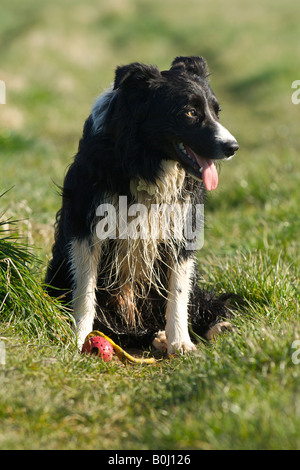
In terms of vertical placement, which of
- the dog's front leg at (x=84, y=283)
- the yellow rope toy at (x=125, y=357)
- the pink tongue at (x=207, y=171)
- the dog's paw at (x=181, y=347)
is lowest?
the yellow rope toy at (x=125, y=357)

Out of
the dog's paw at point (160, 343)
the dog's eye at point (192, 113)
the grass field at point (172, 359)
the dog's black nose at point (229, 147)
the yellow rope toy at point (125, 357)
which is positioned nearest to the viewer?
the grass field at point (172, 359)

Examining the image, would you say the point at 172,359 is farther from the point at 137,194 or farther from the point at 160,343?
the point at 137,194

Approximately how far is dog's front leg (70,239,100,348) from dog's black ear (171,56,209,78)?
1.26 meters

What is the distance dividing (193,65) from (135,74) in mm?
489

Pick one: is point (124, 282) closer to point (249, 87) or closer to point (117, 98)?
point (117, 98)

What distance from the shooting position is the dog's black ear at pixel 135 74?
144 inches

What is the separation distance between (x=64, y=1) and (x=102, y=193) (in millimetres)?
29233

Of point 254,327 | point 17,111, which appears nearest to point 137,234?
point 254,327

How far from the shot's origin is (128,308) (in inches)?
168

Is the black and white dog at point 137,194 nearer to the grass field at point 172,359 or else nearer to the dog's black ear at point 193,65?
the dog's black ear at point 193,65

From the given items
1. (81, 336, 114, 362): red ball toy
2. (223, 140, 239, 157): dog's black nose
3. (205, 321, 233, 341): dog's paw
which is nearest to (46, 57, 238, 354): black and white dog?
(223, 140, 239, 157): dog's black nose

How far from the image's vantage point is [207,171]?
3668 mm

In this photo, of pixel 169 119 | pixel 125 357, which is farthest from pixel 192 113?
pixel 125 357

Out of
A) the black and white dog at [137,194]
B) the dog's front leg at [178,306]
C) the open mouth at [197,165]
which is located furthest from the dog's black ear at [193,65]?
the dog's front leg at [178,306]
